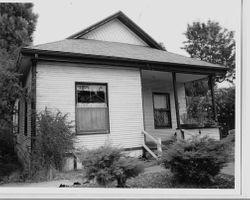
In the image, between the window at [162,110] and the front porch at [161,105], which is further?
the window at [162,110]

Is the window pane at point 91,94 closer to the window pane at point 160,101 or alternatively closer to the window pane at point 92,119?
the window pane at point 92,119

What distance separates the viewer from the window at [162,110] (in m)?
12.0

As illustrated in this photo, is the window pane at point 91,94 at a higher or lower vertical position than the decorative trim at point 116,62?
lower

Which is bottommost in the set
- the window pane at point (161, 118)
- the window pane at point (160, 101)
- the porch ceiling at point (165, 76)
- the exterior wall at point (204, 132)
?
the exterior wall at point (204, 132)

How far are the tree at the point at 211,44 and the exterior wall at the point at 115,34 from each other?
996 cm

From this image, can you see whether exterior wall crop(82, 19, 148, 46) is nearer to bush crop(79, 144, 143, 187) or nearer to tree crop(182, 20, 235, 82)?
bush crop(79, 144, 143, 187)

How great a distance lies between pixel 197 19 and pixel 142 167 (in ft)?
76.9

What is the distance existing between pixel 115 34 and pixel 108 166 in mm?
8620

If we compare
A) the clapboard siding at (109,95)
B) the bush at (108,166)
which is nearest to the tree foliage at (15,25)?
the clapboard siding at (109,95)

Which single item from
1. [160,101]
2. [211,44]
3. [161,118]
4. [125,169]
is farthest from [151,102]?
[211,44]

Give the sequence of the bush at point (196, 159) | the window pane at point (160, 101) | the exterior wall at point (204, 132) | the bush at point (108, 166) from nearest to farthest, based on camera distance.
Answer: the bush at point (108, 166), the bush at point (196, 159), the exterior wall at point (204, 132), the window pane at point (160, 101)

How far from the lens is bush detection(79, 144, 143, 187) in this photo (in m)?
4.71

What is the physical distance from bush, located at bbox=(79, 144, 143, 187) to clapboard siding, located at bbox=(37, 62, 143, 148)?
3119mm

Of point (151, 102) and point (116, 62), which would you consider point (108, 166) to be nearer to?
point (116, 62)
